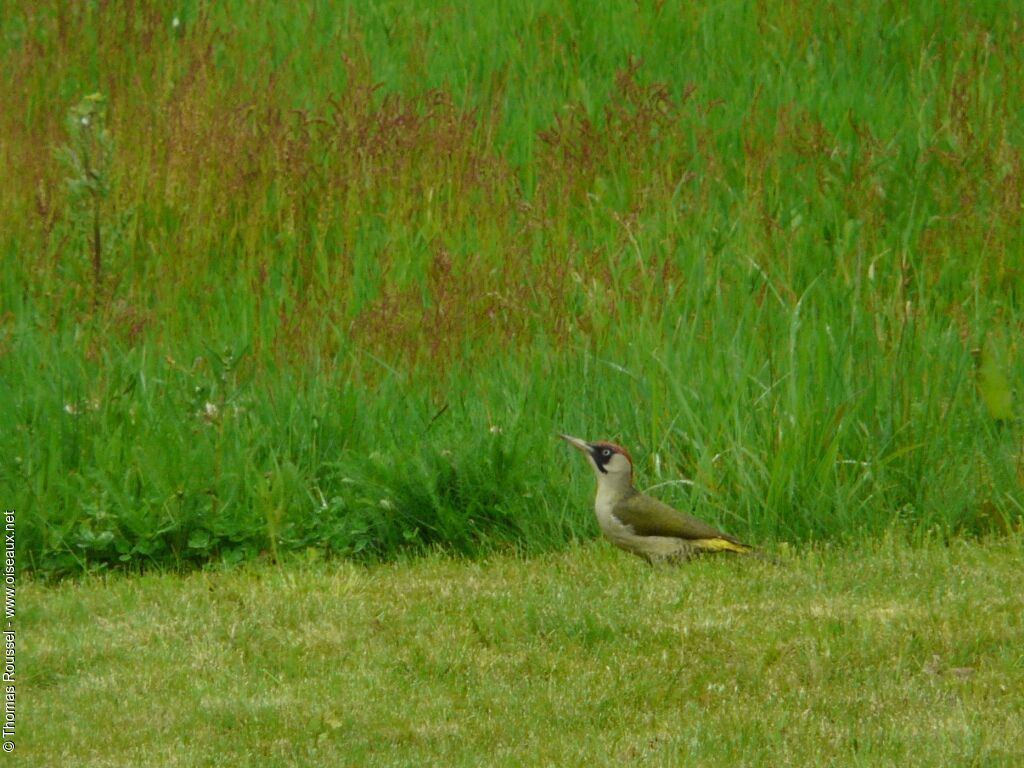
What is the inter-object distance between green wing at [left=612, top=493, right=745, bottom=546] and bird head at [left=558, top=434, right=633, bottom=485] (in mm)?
167

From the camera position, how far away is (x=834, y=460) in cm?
722

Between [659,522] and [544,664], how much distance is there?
1.21 m

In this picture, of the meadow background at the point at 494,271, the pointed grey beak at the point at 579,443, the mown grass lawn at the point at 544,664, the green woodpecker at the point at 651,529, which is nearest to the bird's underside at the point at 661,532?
the green woodpecker at the point at 651,529

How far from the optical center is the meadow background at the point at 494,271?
7.37 metres

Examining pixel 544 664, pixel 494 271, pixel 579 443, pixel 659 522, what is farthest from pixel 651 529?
pixel 494 271

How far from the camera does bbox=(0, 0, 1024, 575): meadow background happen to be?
24.2 ft

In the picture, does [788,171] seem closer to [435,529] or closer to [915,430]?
[915,430]

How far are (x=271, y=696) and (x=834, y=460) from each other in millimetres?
2955

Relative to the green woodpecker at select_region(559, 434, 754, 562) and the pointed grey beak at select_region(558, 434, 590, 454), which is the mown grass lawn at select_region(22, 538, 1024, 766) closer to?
the green woodpecker at select_region(559, 434, 754, 562)

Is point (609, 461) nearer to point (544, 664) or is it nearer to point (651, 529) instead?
point (651, 529)

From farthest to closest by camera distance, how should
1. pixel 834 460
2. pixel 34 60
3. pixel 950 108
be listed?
1. pixel 34 60
2. pixel 950 108
3. pixel 834 460

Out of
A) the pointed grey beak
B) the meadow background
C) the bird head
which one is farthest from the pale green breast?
the meadow background

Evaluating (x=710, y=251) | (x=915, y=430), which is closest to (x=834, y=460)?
(x=915, y=430)

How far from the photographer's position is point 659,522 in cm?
674
